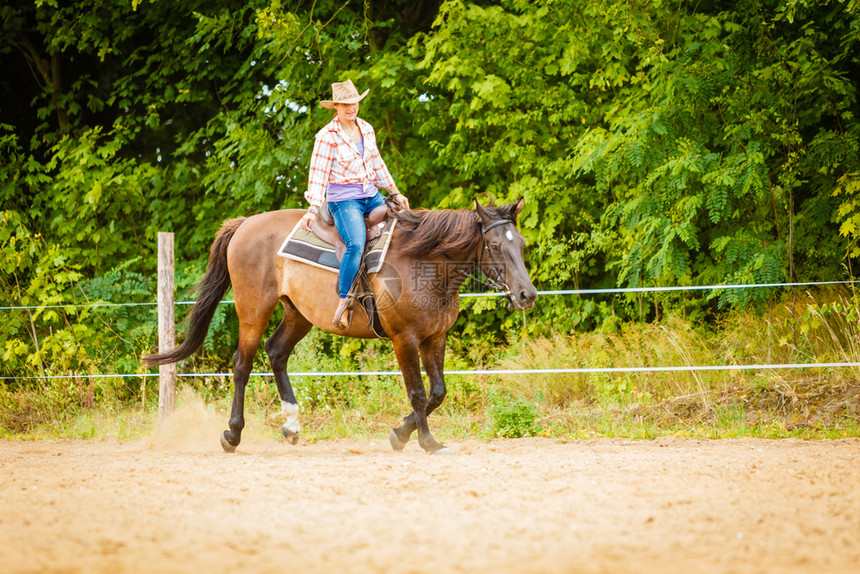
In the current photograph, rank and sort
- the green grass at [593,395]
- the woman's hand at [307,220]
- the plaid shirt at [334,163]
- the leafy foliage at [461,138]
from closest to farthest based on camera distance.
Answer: the plaid shirt at [334,163] < the woman's hand at [307,220] < the green grass at [593,395] < the leafy foliage at [461,138]

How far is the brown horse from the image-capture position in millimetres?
5789

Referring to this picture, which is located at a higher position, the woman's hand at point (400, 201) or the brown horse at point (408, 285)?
the woman's hand at point (400, 201)

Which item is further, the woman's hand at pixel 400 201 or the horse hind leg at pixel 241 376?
the horse hind leg at pixel 241 376

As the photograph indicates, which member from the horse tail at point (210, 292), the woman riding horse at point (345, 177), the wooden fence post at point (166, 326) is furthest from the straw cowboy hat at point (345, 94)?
the wooden fence post at point (166, 326)

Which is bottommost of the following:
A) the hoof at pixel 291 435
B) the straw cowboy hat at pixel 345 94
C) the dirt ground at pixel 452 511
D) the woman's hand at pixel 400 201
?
the hoof at pixel 291 435

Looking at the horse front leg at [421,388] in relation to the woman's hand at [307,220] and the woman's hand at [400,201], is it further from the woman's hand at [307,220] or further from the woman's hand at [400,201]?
the woman's hand at [307,220]

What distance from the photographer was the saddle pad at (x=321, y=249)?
19.8ft

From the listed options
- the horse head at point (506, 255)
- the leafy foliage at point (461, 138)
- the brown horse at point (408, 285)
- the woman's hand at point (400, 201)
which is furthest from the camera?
the leafy foliage at point (461, 138)

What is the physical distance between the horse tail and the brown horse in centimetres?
30

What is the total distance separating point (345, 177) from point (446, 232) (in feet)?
3.08

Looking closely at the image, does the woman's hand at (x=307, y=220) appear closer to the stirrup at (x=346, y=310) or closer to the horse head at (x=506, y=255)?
the stirrup at (x=346, y=310)

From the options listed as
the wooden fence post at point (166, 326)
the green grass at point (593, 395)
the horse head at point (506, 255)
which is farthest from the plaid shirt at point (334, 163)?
the wooden fence post at point (166, 326)

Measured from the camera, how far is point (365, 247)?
6.10 m

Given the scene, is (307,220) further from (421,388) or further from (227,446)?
(227,446)
